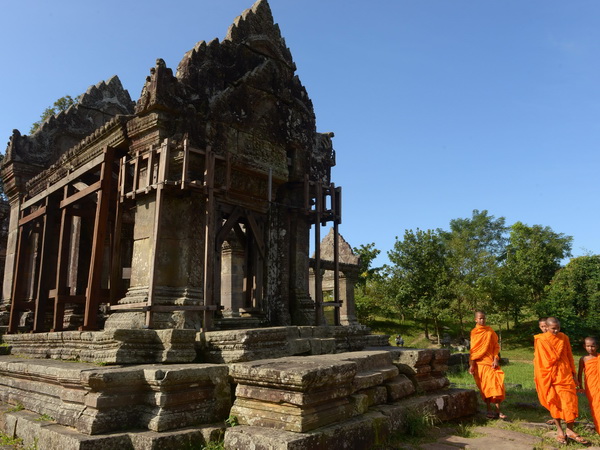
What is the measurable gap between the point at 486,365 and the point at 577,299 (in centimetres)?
2536

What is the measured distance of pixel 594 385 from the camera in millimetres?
5684

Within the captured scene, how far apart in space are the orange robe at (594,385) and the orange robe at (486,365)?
99cm

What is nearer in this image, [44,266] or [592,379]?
[592,379]

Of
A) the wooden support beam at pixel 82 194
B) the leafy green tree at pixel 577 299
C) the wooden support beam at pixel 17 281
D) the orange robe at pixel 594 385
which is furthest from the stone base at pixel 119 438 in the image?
the leafy green tree at pixel 577 299

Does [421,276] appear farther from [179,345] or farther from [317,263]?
[179,345]

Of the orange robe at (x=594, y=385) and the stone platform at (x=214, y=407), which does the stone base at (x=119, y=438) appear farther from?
the orange robe at (x=594, y=385)

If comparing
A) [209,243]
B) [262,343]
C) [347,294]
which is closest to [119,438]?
[262,343]

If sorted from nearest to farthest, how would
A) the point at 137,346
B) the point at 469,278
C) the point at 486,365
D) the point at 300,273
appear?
1. the point at 137,346
2. the point at 486,365
3. the point at 300,273
4. the point at 469,278

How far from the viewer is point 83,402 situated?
13.8 ft

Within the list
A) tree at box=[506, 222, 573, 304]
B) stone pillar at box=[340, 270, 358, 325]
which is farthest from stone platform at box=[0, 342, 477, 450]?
tree at box=[506, 222, 573, 304]

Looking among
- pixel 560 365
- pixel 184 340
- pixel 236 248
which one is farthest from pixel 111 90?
pixel 560 365

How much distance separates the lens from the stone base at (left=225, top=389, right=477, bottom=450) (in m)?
3.47

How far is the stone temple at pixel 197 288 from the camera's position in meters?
4.04

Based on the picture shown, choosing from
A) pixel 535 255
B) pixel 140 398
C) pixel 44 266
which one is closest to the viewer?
pixel 140 398
